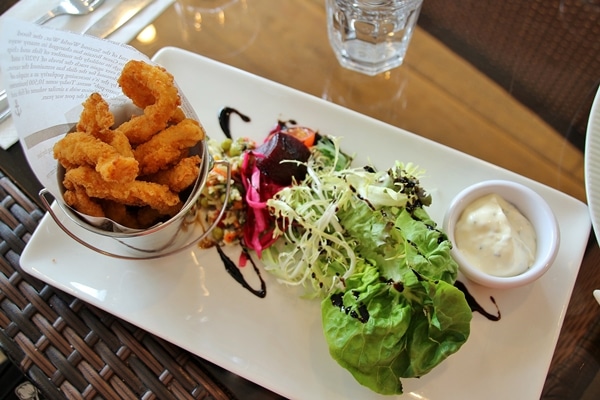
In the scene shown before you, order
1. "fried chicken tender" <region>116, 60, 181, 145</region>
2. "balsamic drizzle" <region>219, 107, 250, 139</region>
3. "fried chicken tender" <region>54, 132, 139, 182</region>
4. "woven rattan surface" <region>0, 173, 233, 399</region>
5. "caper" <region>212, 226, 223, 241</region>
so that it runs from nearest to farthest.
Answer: "fried chicken tender" <region>54, 132, 139, 182</region> → "fried chicken tender" <region>116, 60, 181, 145</region> → "woven rattan surface" <region>0, 173, 233, 399</region> → "caper" <region>212, 226, 223, 241</region> → "balsamic drizzle" <region>219, 107, 250, 139</region>

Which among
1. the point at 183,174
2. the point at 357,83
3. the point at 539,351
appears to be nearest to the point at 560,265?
the point at 539,351

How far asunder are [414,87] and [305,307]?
3.08 ft

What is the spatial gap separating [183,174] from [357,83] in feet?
2.94

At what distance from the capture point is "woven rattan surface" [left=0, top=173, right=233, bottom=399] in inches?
57.7

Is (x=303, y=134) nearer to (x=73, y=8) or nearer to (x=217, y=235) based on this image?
(x=217, y=235)

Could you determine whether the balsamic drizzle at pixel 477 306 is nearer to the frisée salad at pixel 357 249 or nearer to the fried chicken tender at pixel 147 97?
the frisée salad at pixel 357 249

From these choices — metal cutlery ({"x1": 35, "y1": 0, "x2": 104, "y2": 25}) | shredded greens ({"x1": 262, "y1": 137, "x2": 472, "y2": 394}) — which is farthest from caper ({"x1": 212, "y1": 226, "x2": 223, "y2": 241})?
metal cutlery ({"x1": 35, "y1": 0, "x2": 104, "y2": 25})

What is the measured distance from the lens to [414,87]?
6.43ft

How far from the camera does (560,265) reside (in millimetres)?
1539

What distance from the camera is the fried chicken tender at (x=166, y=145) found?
4.44 feet

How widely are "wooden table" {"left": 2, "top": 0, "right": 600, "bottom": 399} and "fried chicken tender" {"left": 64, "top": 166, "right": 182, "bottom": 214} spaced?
0.60m

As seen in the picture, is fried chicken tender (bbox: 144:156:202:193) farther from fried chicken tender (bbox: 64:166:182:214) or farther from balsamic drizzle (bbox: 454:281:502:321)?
balsamic drizzle (bbox: 454:281:502:321)

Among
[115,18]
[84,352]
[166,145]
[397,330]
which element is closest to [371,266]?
[397,330]

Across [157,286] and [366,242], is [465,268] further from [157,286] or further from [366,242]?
[157,286]
